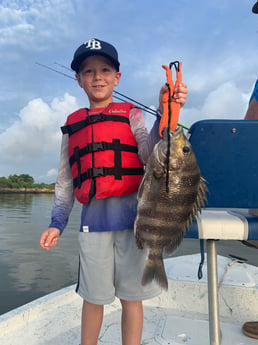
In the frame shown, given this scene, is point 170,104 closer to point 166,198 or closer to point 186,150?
point 186,150

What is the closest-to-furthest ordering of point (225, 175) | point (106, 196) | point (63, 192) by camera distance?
point (225, 175) < point (106, 196) < point (63, 192)

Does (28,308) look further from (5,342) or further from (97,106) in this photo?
(97,106)

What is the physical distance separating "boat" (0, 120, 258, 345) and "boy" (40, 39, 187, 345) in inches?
18.2

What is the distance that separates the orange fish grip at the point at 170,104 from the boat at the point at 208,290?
1.02 ft

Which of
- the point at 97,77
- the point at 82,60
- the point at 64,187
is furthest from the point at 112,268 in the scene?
the point at 82,60

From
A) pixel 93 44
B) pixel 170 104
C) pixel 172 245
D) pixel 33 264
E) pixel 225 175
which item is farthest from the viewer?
pixel 33 264

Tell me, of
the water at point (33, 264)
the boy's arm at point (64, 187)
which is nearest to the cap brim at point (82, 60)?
the boy's arm at point (64, 187)

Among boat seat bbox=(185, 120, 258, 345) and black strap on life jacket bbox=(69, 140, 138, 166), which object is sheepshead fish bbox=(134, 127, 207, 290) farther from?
black strap on life jacket bbox=(69, 140, 138, 166)

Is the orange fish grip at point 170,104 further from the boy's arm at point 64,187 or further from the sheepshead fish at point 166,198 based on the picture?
the boy's arm at point 64,187

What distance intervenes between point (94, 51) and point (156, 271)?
5.40 ft

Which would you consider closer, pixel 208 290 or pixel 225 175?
pixel 225 175

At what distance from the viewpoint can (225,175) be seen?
6.70 ft

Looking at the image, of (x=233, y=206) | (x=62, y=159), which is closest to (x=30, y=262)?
(x=62, y=159)

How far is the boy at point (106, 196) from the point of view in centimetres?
216
